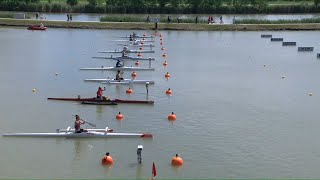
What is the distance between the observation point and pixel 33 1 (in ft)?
252

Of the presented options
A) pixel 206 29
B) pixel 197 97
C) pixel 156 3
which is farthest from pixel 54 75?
pixel 156 3

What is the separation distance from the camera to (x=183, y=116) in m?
23.4

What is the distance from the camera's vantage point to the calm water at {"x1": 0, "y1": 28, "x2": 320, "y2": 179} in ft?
57.5

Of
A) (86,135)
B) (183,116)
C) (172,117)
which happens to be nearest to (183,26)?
(183,116)

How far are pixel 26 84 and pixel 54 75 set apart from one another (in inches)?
106

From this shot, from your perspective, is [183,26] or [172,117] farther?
[183,26]

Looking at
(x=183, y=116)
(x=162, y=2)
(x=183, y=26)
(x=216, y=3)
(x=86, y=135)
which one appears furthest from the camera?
(x=162, y=2)

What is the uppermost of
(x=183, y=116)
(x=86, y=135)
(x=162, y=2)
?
(x=162, y=2)

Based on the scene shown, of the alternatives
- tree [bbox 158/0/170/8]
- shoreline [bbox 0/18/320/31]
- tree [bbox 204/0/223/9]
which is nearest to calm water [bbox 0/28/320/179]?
shoreline [bbox 0/18/320/31]

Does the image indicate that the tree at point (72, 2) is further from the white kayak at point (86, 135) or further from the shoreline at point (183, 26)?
the white kayak at point (86, 135)

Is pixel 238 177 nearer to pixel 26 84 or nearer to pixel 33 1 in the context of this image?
pixel 26 84

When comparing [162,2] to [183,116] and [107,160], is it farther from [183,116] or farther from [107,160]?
[107,160]

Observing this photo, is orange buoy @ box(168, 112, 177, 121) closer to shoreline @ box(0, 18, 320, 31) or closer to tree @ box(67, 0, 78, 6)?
shoreline @ box(0, 18, 320, 31)

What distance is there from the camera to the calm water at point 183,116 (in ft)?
57.5
